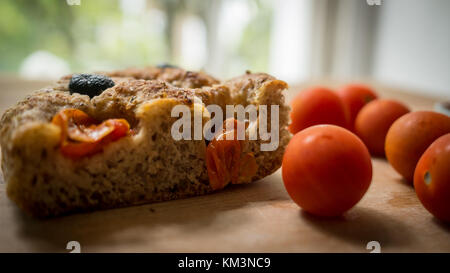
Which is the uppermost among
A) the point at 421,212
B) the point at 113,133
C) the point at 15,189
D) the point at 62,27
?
the point at 62,27

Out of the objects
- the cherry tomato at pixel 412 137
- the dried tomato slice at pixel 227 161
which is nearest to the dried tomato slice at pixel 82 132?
the dried tomato slice at pixel 227 161

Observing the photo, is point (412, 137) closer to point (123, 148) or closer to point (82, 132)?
point (123, 148)

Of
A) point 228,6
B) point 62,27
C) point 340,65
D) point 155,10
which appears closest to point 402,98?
point 340,65

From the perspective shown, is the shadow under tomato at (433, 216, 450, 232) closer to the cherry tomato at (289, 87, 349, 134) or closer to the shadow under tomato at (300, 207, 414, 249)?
the shadow under tomato at (300, 207, 414, 249)

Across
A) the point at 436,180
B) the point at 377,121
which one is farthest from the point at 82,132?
the point at 377,121

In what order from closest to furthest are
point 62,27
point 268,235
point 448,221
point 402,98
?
1. point 268,235
2. point 448,221
3. point 402,98
4. point 62,27

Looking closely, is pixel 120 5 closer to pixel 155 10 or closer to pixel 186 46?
pixel 155 10
